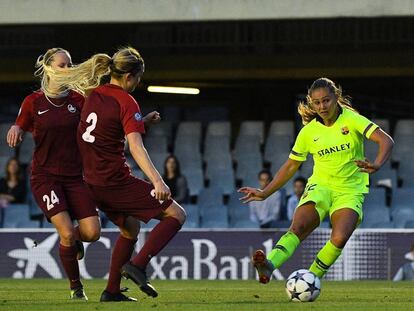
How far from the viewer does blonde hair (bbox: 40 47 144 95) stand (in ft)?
31.6

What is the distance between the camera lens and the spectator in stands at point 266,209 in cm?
1866

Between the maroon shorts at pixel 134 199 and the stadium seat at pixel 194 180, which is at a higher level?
the stadium seat at pixel 194 180

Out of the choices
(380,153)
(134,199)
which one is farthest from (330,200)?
(134,199)

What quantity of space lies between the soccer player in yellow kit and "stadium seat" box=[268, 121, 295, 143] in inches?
457

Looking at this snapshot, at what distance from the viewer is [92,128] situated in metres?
9.64

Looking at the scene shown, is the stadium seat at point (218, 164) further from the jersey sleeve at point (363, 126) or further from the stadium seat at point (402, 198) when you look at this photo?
the jersey sleeve at point (363, 126)

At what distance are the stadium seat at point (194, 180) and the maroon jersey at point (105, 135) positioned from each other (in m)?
11.2

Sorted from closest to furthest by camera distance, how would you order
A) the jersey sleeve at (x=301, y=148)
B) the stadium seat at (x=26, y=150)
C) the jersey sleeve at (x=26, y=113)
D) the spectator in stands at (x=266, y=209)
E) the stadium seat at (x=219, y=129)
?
the jersey sleeve at (x=26, y=113)
the jersey sleeve at (x=301, y=148)
the spectator in stands at (x=266, y=209)
the stadium seat at (x=26, y=150)
the stadium seat at (x=219, y=129)

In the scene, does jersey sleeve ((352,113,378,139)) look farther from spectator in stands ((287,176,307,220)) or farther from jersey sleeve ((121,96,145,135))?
spectator in stands ((287,176,307,220))

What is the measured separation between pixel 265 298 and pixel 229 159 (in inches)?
442

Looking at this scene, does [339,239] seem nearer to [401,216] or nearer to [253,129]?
[401,216]

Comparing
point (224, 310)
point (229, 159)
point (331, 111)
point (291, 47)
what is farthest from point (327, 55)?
point (224, 310)

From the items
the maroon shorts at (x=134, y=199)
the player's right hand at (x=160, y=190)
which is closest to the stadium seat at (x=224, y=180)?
the maroon shorts at (x=134, y=199)

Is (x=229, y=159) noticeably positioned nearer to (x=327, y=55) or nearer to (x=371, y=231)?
(x=327, y=55)
